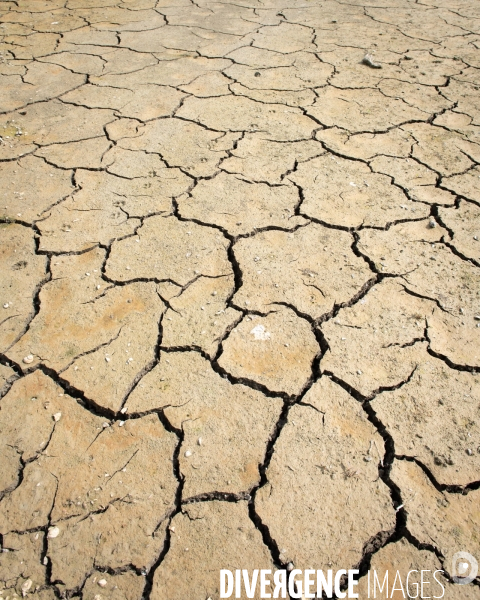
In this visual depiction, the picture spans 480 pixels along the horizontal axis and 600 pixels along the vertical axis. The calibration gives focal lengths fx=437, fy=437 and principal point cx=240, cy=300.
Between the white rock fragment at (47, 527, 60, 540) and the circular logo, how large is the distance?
105cm

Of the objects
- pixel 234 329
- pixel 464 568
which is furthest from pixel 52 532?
pixel 464 568

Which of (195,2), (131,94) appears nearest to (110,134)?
(131,94)

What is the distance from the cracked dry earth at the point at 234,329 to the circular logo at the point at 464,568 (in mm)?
19

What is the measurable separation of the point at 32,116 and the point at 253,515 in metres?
2.89

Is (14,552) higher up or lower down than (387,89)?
lower down

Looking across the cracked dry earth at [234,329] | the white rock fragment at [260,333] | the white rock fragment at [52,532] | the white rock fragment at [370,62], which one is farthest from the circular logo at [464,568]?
the white rock fragment at [370,62]

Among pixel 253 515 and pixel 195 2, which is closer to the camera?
pixel 253 515

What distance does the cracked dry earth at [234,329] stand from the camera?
1.19 meters

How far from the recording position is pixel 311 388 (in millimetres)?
1503

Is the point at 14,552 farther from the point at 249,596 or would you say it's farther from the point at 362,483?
the point at 362,483

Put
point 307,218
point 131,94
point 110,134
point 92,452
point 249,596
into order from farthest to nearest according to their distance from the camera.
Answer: point 131,94
point 110,134
point 307,218
point 92,452
point 249,596

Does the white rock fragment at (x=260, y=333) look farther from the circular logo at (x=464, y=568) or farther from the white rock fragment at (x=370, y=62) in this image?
the white rock fragment at (x=370, y=62)

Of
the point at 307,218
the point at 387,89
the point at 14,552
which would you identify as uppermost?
the point at 387,89

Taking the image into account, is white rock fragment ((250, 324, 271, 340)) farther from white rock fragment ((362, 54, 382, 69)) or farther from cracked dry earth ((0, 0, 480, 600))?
white rock fragment ((362, 54, 382, 69))
